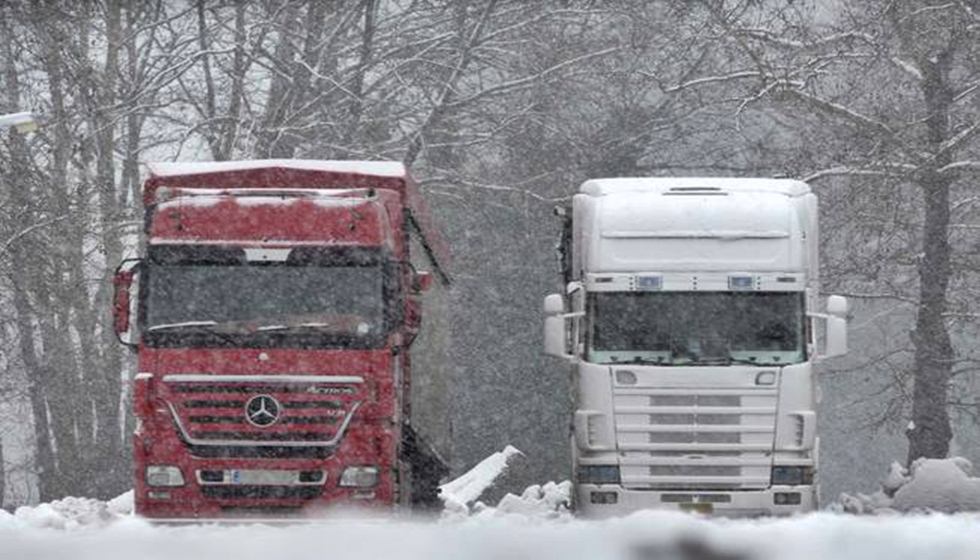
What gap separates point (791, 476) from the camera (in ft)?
53.4

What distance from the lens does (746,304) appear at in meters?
16.2

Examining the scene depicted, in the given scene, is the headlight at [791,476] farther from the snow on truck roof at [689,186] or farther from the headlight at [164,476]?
the headlight at [164,476]

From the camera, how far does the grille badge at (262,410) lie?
14281 mm

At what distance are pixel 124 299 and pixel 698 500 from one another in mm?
5853

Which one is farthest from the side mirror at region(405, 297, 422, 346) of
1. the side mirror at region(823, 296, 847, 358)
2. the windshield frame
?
the side mirror at region(823, 296, 847, 358)

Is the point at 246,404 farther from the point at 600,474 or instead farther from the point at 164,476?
the point at 600,474

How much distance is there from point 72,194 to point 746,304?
17.4 metres

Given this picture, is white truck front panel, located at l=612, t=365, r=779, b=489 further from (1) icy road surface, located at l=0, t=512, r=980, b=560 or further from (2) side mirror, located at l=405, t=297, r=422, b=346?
(1) icy road surface, located at l=0, t=512, r=980, b=560

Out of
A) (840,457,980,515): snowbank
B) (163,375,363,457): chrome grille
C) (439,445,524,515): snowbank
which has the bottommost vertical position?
(439,445,524,515): snowbank

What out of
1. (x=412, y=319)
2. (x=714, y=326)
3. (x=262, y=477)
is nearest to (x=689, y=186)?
(x=714, y=326)

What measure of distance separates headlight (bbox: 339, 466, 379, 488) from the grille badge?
0.75 m

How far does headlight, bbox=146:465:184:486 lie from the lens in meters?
A: 14.2

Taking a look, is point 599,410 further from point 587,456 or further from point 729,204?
point 729,204

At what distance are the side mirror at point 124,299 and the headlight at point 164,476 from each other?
106cm
